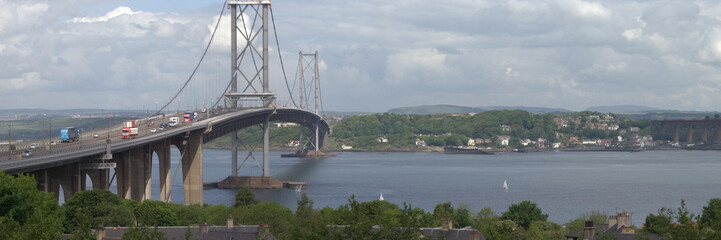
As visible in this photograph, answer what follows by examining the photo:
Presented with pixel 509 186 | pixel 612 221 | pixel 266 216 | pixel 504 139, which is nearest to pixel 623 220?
pixel 612 221

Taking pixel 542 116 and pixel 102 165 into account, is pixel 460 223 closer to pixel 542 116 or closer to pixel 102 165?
pixel 102 165

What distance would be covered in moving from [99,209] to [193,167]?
992 inches

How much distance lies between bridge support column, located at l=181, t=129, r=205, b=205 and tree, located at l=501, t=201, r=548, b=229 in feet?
77.6

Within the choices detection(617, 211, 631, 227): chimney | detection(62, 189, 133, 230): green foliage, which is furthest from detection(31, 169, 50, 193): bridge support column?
detection(617, 211, 631, 227): chimney

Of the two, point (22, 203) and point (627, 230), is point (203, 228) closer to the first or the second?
point (22, 203)

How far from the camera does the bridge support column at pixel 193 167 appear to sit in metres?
57.3

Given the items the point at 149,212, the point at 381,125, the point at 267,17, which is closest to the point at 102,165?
the point at 149,212

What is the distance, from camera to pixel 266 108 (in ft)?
253

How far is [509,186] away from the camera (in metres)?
74.1

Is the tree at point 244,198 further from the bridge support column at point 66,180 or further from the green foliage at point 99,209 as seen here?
the green foliage at point 99,209

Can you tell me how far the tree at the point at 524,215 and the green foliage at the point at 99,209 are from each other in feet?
50.7

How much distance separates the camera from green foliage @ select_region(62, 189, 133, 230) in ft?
104

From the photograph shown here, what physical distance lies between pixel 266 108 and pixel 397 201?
71.5ft

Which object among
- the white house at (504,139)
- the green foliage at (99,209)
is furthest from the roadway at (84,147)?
the white house at (504,139)
